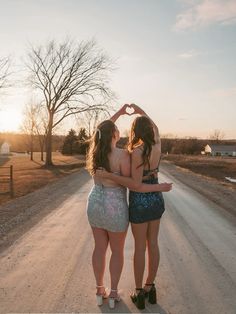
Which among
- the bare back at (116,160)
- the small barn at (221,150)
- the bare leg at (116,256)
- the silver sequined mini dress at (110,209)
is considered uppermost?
the bare back at (116,160)

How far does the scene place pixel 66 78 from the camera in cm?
4500

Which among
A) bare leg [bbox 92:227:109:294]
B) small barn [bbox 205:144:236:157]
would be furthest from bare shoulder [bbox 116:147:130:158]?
small barn [bbox 205:144:236:157]

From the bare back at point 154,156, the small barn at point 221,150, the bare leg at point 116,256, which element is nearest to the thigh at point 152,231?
the bare leg at point 116,256

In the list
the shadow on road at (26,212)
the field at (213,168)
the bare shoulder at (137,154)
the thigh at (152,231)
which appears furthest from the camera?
the field at (213,168)

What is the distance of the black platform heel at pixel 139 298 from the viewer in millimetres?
4754

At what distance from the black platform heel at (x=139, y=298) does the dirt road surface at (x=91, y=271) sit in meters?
0.07

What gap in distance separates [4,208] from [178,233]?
6449 millimetres

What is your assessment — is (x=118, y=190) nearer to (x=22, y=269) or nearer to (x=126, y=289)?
(x=126, y=289)

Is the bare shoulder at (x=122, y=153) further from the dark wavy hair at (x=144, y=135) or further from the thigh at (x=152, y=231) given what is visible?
the thigh at (x=152, y=231)

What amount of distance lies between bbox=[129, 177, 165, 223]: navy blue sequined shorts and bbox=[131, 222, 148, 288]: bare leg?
3.6 inches

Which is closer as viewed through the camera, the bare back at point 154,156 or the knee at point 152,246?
the bare back at point 154,156

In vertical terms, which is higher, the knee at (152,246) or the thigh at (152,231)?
the thigh at (152,231)

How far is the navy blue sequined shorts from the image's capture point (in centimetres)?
479

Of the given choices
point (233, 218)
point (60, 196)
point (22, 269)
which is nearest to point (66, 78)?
point (60, 196)
